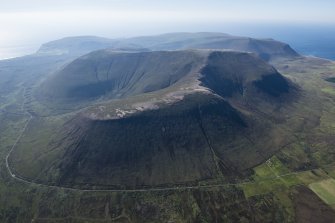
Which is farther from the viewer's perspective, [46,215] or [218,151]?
[218,151]

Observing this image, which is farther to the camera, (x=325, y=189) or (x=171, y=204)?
(x=325, y=189)

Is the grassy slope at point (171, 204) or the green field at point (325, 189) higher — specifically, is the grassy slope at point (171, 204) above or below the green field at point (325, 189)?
below

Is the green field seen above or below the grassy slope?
above

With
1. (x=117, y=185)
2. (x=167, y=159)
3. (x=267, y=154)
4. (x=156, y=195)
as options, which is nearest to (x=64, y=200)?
(x=117, y=185)

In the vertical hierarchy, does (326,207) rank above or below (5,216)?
above

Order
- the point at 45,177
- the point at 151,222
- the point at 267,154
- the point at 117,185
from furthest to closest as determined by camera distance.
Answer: the point at 267,154 → the point at 45,177 → the point at 117,185 → the point at 151,222

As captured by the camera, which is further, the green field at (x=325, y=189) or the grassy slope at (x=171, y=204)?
the green field at (x=325, y=189)

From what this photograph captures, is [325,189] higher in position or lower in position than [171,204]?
higher

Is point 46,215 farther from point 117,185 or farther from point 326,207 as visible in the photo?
point 326,207

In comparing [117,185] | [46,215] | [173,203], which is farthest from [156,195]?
[46,215]

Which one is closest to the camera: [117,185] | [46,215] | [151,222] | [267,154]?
[151,222]

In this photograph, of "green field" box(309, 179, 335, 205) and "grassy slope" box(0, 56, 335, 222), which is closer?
"grassy slope" box(0, 56, 335, 222)
